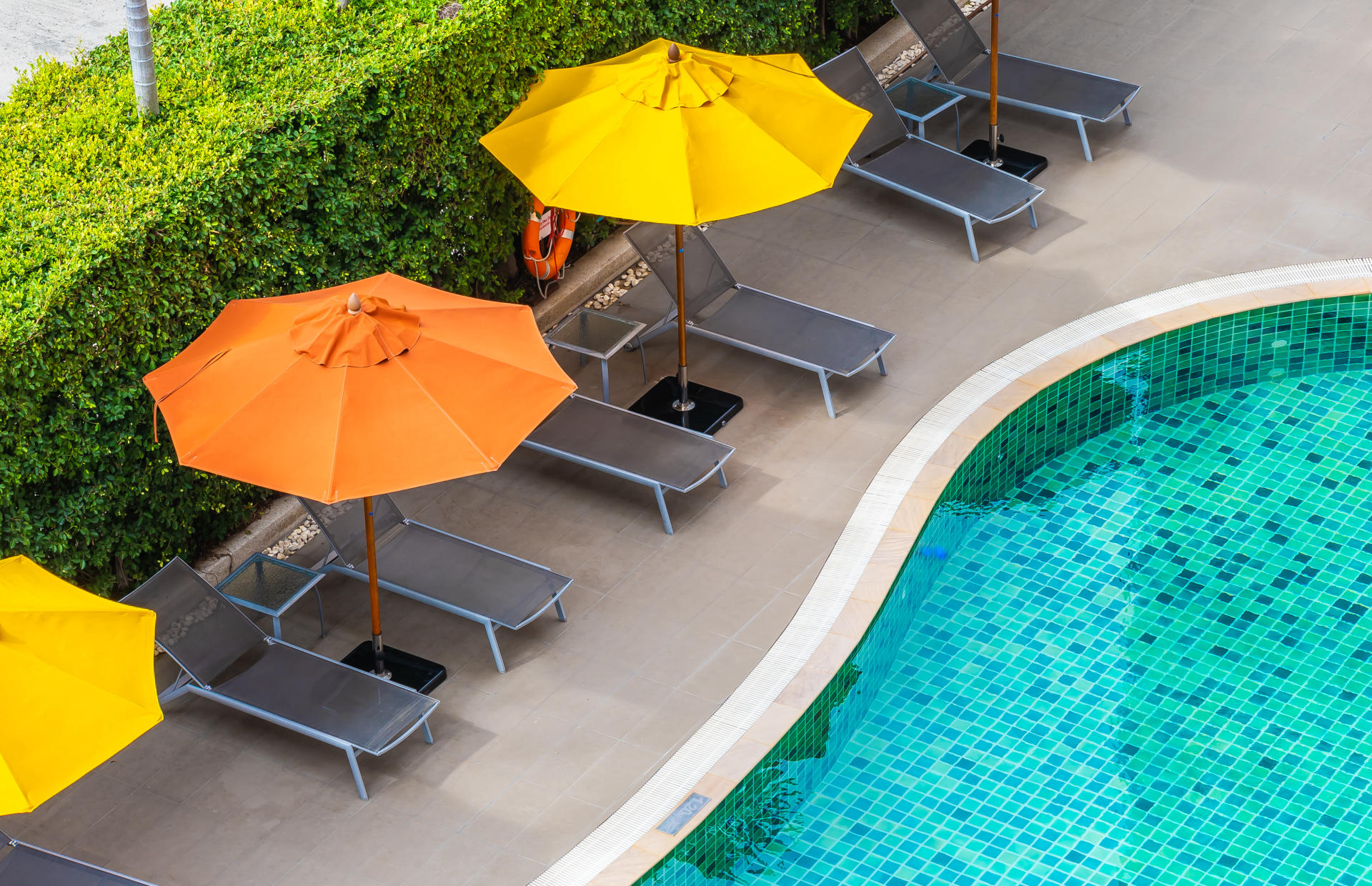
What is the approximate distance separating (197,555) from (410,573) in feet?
4.55

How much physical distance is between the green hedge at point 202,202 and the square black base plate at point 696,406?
141cm

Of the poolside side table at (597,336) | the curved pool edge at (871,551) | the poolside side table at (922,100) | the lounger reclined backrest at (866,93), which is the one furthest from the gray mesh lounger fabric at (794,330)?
the poolside side table at (922,100)

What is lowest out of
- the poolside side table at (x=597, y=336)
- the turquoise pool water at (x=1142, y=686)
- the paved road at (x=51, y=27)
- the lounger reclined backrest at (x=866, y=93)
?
the turquoise pool water at (x=1142, y=686)

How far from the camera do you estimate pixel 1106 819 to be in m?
8.33

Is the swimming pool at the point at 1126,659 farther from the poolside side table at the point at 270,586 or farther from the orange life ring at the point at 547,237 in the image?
the orange life ring at the point at 547,237

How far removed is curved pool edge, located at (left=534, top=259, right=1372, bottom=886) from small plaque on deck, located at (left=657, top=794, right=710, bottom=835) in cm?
3

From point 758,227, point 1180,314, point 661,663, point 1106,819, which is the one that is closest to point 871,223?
point 758,227

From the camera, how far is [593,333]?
1104cm

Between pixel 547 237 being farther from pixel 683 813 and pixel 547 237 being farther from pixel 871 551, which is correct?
pixel 683 813

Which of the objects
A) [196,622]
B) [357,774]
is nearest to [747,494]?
[357,774]

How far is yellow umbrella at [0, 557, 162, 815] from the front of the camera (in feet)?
21.4

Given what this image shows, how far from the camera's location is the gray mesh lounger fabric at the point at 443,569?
912cm

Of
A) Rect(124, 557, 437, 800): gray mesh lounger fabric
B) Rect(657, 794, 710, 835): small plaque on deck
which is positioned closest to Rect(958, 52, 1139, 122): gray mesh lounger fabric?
Rect(657, 794, 710, 835): small plaque on deck

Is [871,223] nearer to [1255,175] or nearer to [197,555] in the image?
[1255,175]
